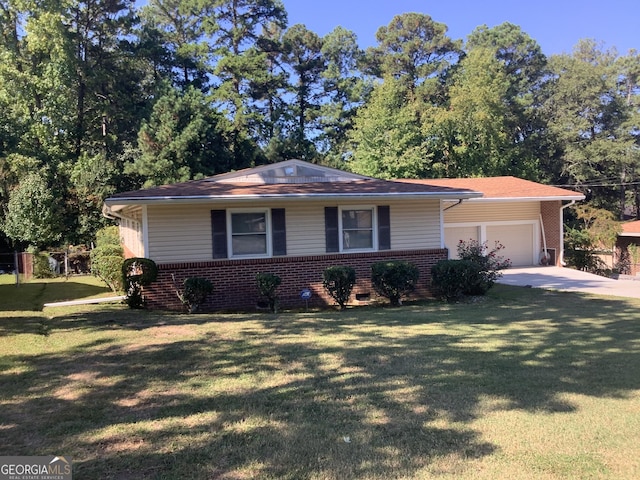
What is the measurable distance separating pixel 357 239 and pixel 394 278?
168 cm

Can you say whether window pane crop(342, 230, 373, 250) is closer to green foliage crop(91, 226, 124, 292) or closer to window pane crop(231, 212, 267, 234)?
window pane crop(231, 212, 267, 234)

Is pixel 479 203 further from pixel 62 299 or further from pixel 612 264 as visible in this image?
pixel 62 299

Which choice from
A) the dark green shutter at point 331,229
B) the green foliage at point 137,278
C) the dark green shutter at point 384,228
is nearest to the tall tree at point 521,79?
the dark green shutter at point 384,228

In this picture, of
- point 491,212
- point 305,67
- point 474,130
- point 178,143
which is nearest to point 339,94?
point 305,67

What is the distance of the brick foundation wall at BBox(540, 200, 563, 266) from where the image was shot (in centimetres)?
1969

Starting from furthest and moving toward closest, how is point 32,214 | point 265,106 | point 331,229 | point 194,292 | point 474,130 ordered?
point 265,106 < point 474,130 < point 32,214 < point 331,229 < point 194,292

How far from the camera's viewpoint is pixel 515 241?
20031mm

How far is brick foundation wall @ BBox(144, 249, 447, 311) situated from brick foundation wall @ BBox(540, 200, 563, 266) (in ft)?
30.1

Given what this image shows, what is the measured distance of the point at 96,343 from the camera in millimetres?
6676

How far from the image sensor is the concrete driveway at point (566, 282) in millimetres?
13570

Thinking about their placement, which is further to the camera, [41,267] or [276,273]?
[41,267]

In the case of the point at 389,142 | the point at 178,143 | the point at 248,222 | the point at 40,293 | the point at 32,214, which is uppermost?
the point at 389,142

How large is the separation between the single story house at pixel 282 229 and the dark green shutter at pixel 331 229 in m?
0.02

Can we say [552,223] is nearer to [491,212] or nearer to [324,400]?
→ [491,212]
